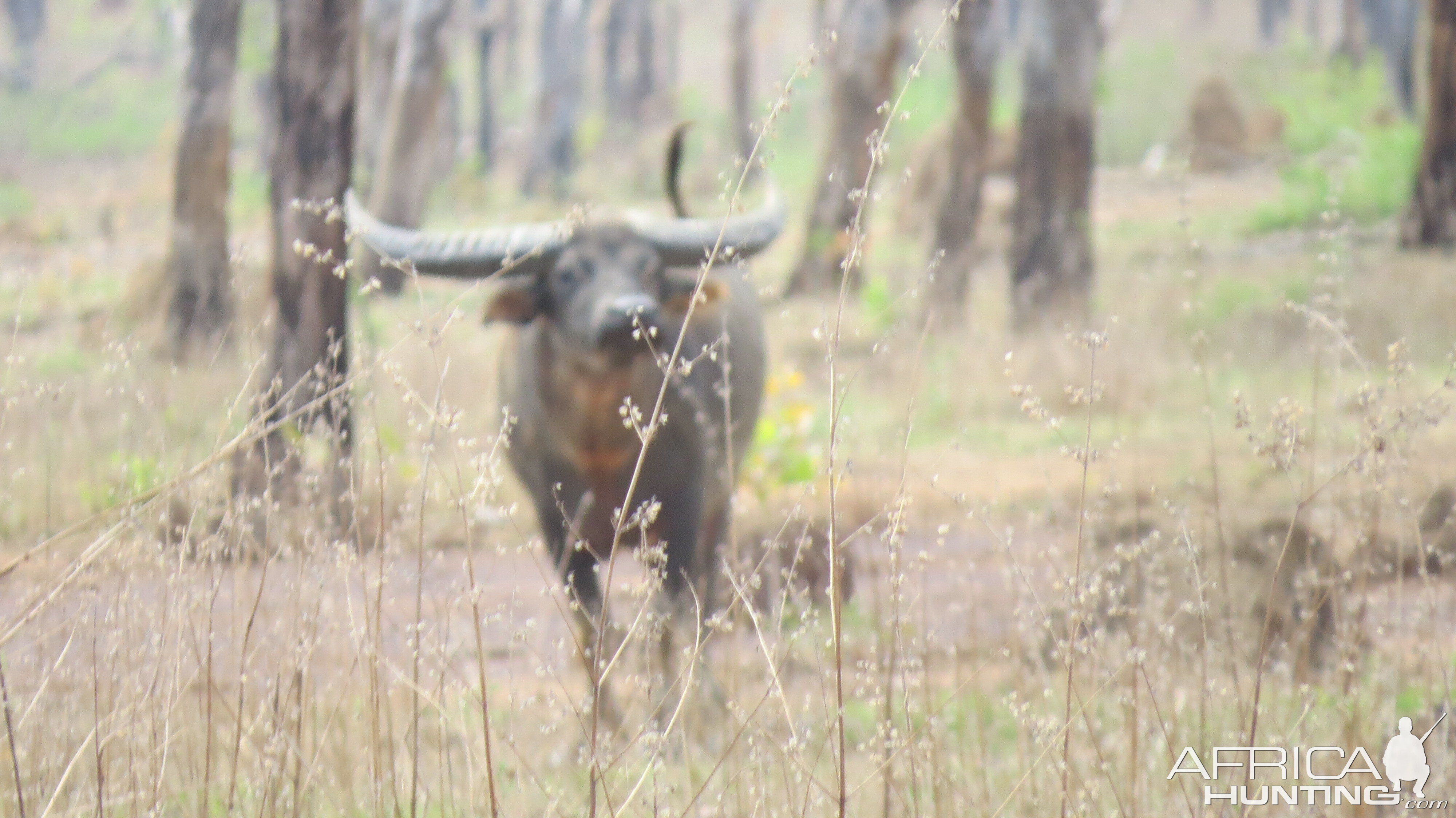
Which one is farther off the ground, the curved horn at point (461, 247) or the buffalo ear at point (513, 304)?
the curved horn at point (461, 247)

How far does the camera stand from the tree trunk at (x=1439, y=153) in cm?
1100

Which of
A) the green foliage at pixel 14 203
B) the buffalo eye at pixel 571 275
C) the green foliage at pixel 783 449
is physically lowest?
the green foliage at pixel 14 203

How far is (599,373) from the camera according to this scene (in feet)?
14.7

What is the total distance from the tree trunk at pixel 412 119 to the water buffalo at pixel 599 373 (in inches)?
346

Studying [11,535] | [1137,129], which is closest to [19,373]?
[11,535]

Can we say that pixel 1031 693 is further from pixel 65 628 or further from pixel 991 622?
pixel 65 628

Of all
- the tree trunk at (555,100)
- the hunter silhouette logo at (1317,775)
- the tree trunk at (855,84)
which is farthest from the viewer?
the tree trunk at (555,100)

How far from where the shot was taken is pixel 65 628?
2.99 metres

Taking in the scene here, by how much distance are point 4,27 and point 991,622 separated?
5540cm

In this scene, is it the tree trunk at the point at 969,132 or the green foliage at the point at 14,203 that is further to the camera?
the green foliage at the point at 14,203

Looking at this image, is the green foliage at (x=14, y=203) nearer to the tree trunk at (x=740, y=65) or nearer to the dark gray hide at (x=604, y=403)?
the tree trunk at (x=740, y=65)

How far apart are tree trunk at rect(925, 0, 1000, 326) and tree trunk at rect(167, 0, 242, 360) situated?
18.4ft

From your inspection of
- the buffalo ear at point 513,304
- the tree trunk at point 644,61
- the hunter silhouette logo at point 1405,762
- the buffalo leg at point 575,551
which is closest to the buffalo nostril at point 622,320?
the buffalo ear at point 513,304

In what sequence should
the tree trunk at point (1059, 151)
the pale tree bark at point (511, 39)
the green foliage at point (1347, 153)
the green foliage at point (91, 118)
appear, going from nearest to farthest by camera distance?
the tree trunk at point (1059, 151), the green foliage at point (1347, 153), the pale tree bark at point (511, 39), the green foliage at point (91, 118)
